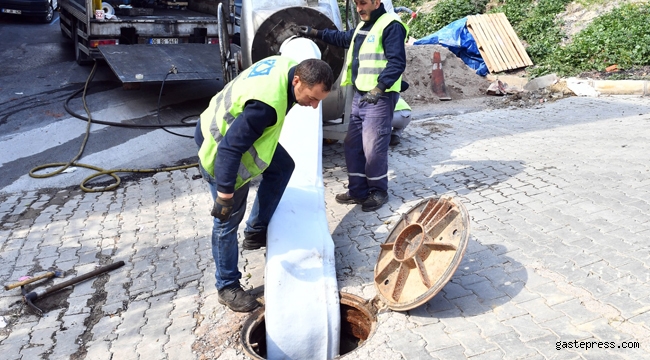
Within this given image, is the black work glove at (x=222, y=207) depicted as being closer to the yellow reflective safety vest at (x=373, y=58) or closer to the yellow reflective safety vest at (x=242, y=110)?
the yellow reflective safety vest at (x=242, y=110)

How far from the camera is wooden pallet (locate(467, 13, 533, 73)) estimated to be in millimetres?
11172

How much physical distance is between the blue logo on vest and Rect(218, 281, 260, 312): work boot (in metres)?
1.48

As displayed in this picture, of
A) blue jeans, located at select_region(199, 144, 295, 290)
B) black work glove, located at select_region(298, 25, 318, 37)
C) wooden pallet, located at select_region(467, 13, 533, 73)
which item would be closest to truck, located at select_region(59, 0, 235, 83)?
black work glove, located at select_region(298, 25, 318, 37)

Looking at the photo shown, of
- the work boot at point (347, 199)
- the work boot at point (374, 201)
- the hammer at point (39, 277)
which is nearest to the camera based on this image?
the hammer at point (39, 277)

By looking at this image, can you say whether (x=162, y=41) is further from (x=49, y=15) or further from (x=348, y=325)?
(x=49, y=15)

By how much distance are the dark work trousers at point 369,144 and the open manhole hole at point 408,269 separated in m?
1.12

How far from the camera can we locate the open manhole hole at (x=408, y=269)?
3.62 meters

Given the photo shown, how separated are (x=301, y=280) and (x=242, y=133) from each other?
44.1 inches

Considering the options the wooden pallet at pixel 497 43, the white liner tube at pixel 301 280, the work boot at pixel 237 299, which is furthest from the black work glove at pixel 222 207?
the wooden pallet at pixel 497 43

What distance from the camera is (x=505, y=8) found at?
1285 cm

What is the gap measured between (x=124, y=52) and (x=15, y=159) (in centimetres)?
261

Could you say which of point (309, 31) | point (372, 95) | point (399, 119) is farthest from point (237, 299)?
point (399, 119)

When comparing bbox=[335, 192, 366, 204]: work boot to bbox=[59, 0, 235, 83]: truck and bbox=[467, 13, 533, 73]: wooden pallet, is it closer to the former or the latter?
bbox=[59, 0, 235, 83]: truck

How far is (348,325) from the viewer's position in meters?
4.04
